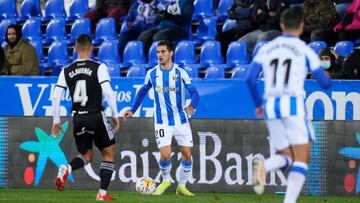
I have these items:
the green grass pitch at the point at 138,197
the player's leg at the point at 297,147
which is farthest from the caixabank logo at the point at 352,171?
the player's leg at the point at 297,147

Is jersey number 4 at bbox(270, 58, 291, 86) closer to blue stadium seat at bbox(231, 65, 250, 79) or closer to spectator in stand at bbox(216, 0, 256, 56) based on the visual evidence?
blue stadium seat at bbox(231, 65, 250, 79)

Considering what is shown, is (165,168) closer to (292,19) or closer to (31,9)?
(292,19)

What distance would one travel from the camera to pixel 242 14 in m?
19.7

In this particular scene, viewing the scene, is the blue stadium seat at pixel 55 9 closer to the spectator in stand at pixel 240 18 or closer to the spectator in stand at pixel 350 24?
the spectator in stand at pixel 240 18

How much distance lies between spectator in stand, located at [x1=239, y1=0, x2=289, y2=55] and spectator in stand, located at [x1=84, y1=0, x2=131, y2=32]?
12.2 ft

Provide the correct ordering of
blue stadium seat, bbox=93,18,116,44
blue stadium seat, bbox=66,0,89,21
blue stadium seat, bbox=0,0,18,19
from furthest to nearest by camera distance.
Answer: blue stadium seat, bbox=0,0,18,19 < blue stadium seat, bbox=66,0,89,21 < blue stadium seat, bbox=93,18,116,44

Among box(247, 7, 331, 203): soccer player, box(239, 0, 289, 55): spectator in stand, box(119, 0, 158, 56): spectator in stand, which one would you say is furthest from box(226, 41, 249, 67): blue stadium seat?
box(247, 7, 331, 203): soccer player

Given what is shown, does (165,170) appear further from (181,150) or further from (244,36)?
(244,36)

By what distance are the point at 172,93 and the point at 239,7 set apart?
16.3ft

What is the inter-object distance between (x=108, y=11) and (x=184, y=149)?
7.91 meters

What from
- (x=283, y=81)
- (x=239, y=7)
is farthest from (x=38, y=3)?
(x=283, y=81)

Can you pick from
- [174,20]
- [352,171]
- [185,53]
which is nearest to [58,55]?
[174,20]

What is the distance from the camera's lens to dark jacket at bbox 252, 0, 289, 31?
19109 millimetres

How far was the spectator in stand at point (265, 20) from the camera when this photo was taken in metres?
19.0
